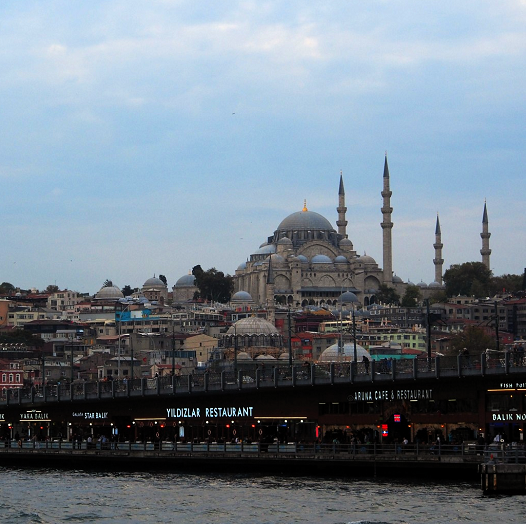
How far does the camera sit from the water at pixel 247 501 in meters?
42.9

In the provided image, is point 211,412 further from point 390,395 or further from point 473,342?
point 473,342

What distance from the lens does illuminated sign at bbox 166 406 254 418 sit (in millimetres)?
62750

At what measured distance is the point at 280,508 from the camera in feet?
148

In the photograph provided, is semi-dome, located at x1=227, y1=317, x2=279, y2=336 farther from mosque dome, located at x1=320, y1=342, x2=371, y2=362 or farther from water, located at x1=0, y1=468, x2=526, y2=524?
water, located at x1=0, y1=468, x2=526, y2=524

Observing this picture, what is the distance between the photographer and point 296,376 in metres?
59.5

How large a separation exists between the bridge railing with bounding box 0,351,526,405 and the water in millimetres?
5473

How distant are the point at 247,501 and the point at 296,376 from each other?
12.9 metres

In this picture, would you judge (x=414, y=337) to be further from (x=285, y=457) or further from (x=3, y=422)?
(x=285, y=457)

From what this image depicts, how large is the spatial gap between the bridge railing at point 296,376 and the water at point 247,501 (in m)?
5.47

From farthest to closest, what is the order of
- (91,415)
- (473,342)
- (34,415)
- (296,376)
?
(473,342) → (34,415) → (91,415) → (296,376)

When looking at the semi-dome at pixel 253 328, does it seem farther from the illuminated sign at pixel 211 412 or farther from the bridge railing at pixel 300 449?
the illuminated sign at pixel 211 412

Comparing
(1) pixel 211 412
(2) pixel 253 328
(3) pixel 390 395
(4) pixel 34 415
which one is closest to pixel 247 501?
(3) pixel 390 395

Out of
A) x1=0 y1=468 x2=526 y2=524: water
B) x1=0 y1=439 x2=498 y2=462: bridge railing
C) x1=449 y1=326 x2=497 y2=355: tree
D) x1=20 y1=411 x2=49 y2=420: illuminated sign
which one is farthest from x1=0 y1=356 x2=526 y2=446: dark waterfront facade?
x1=449 y1=326 x2=497 y2=355: tree

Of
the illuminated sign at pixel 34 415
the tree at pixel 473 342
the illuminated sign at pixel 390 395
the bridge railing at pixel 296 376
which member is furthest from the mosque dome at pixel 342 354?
the illuminated sign at pixel 390 395
